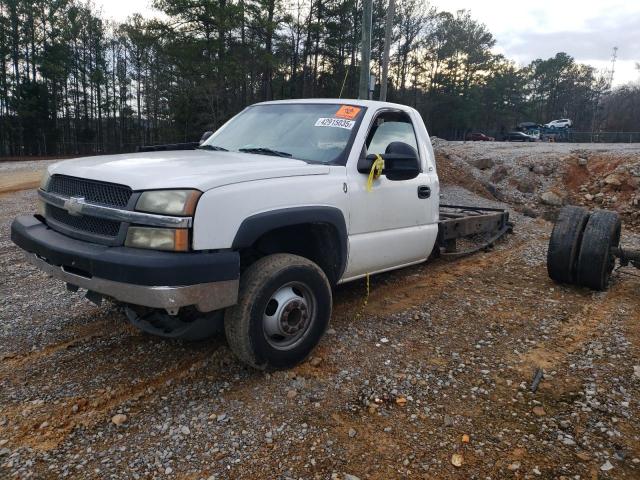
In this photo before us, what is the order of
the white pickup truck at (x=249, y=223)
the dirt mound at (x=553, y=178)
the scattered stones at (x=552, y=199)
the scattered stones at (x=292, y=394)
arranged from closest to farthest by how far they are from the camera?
the white pickup truck at (x=249, y=223) < the scattered stones at (x=292, y=394) < the dirt mound at (x=553, y=178) < the scattered stones at (x=552, y=199)

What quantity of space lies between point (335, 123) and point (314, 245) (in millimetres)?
1092

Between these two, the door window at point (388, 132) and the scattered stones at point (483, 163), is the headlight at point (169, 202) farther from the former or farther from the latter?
the scattered stones at point (483, 163)

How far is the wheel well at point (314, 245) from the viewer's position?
3.55 metres

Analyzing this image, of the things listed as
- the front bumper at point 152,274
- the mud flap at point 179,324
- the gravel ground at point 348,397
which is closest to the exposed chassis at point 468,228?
the gravel ground at point 348,397

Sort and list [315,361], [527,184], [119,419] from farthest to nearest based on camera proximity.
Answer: [527,184], [315,361], [119,419]

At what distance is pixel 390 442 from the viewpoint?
2709mm

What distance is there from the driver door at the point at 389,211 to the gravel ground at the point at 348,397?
0.55 m

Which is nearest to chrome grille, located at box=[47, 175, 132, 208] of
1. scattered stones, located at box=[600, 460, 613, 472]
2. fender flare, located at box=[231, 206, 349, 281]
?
fender flare, located at box=[231, 206, 349, 281]

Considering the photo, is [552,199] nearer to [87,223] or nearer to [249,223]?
[249,223]

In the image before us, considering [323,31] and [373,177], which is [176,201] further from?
[323,31]

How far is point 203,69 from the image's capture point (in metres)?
31.2

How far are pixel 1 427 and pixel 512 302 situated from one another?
435 centimetres

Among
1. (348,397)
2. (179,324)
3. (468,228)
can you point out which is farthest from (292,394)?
(468,228)

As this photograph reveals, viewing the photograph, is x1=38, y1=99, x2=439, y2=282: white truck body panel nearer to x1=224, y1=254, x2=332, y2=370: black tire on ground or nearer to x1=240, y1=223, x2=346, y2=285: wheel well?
x1=240, y1=223, x2=346, y2=285: wheel well
